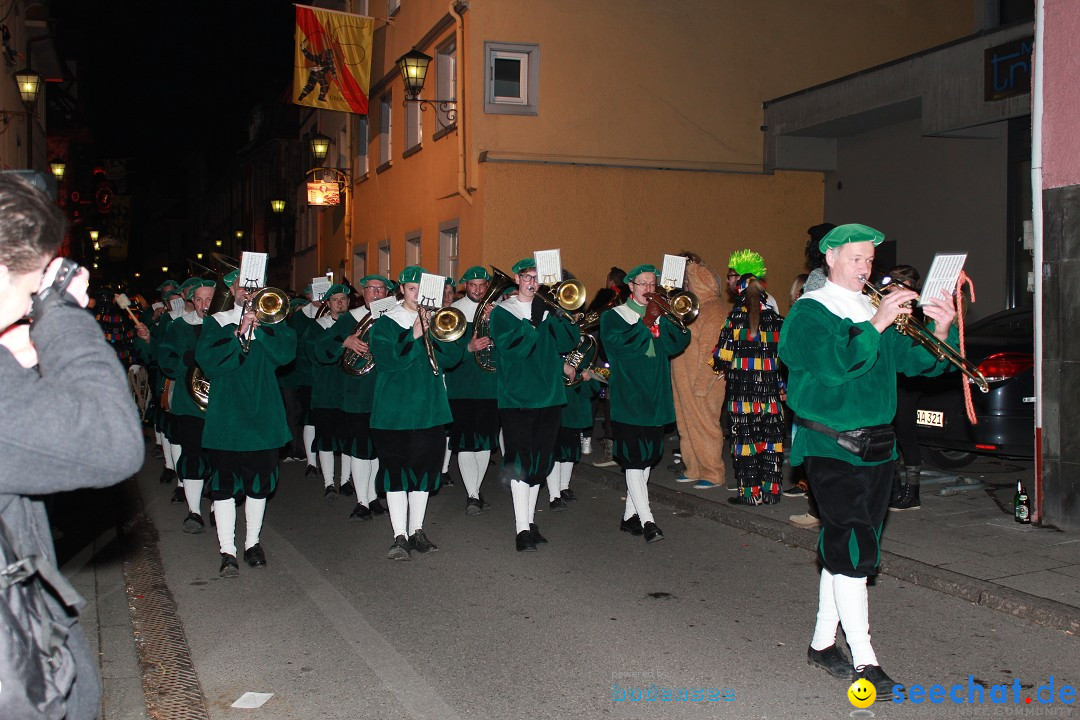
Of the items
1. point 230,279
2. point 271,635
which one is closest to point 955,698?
point 271,635

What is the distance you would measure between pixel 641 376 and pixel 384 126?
615 inches

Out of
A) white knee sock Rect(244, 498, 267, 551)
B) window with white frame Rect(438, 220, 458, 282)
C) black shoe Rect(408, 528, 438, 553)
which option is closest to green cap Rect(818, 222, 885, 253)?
black shoe Rect(408, 528, 438, 553)

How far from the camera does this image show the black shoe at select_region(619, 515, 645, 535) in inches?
318

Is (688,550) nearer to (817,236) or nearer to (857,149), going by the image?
(817,236)

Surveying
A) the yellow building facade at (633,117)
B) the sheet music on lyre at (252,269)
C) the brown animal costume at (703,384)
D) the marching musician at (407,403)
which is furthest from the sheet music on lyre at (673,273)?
the yellow building facade at (633,117)

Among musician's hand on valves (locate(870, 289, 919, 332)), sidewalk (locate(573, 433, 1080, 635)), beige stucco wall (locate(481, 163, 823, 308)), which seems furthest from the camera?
beige stucco wall (locate(481, 163, 823, 308))

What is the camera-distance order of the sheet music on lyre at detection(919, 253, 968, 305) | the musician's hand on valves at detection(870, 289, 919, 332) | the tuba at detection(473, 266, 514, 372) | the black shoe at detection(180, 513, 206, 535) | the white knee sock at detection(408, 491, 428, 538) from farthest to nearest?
the black shoe at detection(180, 513, 206, 535)
the tuba at detection(473, 266, 514, 372)
the white knee sock at detection(408, 491, 428, 538)
the sheet music on lyre at detection(919, 253, 968, 305)
the musician's hand on valves at detection(870, 289, 919, 332)

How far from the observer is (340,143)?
26.1 meters

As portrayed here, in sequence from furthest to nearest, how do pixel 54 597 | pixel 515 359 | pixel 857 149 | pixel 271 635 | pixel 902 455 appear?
pixel 857 149 < pixel 902 455 < pixel 515 359 < pixel 271 635 < pixel 54 597

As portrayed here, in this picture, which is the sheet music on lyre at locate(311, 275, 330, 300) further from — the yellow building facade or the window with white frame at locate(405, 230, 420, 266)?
the window with white frame at locate(405, 230, 420, 266)

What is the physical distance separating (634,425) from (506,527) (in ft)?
5.14

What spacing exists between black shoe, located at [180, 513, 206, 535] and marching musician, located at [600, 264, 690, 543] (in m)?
3.62

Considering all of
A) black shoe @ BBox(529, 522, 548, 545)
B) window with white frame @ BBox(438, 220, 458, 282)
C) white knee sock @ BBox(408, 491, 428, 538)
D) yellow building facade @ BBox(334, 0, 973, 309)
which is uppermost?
yellow building facade @ BBox(334, 0, 973, 309)

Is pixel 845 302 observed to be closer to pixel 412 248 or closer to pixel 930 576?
pixel 930 576
